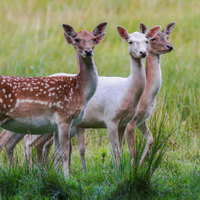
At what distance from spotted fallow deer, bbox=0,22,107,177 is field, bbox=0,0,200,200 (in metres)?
0.38

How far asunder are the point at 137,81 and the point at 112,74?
10.8 feet

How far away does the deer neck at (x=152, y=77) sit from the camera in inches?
259

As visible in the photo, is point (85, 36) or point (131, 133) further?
point (131, 133)

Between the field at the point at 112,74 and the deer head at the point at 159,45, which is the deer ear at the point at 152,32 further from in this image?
the field at the point at 112,74

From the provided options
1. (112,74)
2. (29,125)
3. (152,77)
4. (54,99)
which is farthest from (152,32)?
(112,74)

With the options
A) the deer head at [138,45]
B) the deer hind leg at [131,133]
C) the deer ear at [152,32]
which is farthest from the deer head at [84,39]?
the deer hind leg at [131,133]

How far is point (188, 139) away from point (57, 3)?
8.01 meters

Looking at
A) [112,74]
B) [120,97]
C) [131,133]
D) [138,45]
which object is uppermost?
[138,45]

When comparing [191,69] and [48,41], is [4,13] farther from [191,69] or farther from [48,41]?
[191,69]

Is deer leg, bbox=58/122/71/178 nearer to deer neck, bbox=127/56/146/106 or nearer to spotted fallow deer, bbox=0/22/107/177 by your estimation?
spotted fallow deer, bbox=0/22/107/177

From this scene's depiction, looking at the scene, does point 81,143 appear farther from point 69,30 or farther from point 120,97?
point 69,30

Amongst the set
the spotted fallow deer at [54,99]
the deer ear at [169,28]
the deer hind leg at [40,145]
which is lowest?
the deer hind leg at [40,145]

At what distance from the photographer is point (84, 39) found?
5691 mm

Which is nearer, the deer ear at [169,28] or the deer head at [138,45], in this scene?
the deer head at [138,45]
